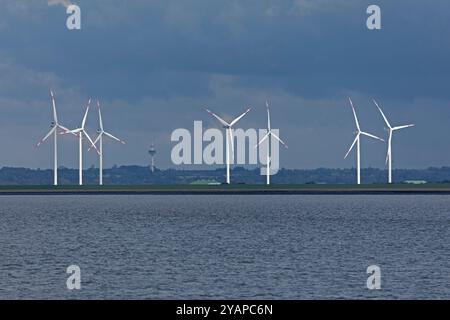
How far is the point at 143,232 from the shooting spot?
11288cm

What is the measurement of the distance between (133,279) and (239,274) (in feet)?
25.2

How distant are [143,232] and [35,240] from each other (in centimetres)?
1853

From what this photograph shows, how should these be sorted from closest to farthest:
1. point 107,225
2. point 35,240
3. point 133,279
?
point 133,279
point 35,240
point 107,225

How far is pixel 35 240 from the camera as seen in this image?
3834 inches

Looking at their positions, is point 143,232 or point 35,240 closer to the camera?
point 35,240

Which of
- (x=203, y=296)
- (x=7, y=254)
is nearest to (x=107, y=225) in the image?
(x=7, y=254)

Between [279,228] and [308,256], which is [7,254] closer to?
[308,256]
